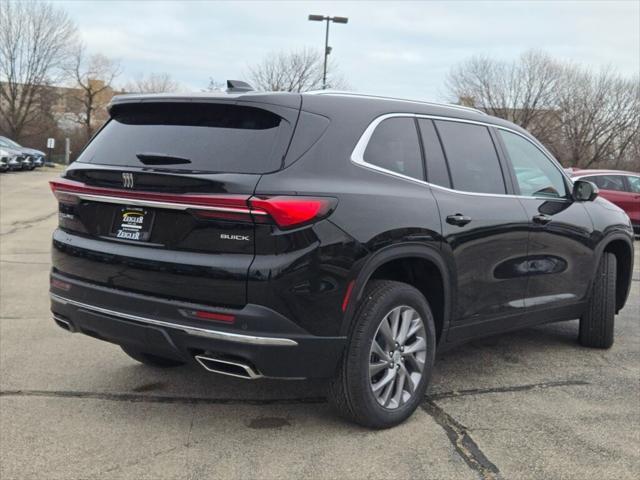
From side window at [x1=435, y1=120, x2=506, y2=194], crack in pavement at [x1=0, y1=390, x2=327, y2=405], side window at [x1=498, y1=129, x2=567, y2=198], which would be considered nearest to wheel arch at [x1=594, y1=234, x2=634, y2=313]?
side window at [x1=498, y1=129, x2=567, y2=198]

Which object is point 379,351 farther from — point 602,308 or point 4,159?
point 4,159

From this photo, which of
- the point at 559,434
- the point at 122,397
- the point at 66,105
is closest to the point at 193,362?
the point at 122,397

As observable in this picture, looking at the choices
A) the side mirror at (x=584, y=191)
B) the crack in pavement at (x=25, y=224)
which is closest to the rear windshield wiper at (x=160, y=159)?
the side mirror at (x=584, y=191)

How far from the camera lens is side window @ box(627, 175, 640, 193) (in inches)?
628

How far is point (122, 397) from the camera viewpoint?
393 centimetres

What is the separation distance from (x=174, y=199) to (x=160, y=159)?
30 cm

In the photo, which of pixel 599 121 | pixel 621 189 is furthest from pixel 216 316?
pixel 599 121

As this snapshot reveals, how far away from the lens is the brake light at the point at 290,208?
115 inches

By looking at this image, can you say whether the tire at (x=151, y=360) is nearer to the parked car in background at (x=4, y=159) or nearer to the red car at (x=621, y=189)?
the red car at (x=621, y=189)

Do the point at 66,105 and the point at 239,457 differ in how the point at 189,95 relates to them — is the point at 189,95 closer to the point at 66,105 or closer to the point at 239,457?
the point at 239,457

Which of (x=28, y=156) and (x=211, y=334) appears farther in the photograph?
(x=28, y=156)

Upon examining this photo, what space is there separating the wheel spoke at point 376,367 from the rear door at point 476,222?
0.72 meters

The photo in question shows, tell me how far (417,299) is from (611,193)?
554 inches

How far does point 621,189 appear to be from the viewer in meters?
16.0
